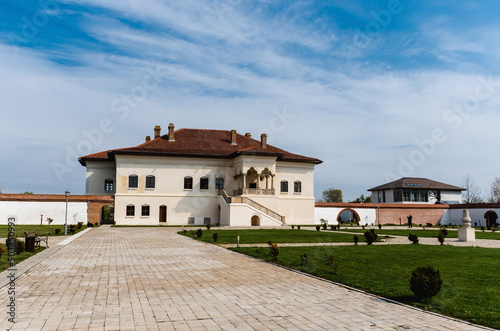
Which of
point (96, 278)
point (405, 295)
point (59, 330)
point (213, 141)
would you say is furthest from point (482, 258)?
point (213, 141)

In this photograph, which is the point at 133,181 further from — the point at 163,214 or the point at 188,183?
the point at 188,183

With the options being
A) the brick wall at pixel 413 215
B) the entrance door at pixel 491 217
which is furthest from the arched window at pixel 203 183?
the entrance door at pixel 491 217

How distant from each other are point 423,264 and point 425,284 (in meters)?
5.17

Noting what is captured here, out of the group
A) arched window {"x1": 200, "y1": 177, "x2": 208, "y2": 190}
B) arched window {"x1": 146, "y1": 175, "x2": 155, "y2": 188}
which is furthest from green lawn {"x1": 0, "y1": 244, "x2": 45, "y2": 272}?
arched window {"x1": 200, "y1": 177, "x2": 208, "y2": 190}

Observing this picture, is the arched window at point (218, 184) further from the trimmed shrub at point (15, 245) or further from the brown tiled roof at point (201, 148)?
the trimmed shrub at point (15, 245)

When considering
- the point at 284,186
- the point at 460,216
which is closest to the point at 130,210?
the point at 284,186

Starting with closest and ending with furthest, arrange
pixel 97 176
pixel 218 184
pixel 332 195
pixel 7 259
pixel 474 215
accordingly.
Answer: pixel 7 259 < pixel 97 176 < pixel 218 184 < pixel 474 215 < pixel 332 195

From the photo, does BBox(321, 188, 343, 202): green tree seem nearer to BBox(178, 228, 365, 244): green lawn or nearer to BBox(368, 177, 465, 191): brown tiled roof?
BBox(368, 177, 465, 191): brown tiled roof

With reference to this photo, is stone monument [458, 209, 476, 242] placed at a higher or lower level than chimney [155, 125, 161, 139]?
lower

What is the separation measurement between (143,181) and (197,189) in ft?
18.3

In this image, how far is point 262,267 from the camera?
11.9 metres

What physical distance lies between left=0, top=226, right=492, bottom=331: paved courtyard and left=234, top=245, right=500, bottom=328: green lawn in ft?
1.67

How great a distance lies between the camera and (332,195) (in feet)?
349

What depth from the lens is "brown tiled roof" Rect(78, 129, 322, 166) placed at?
41.3 metres
